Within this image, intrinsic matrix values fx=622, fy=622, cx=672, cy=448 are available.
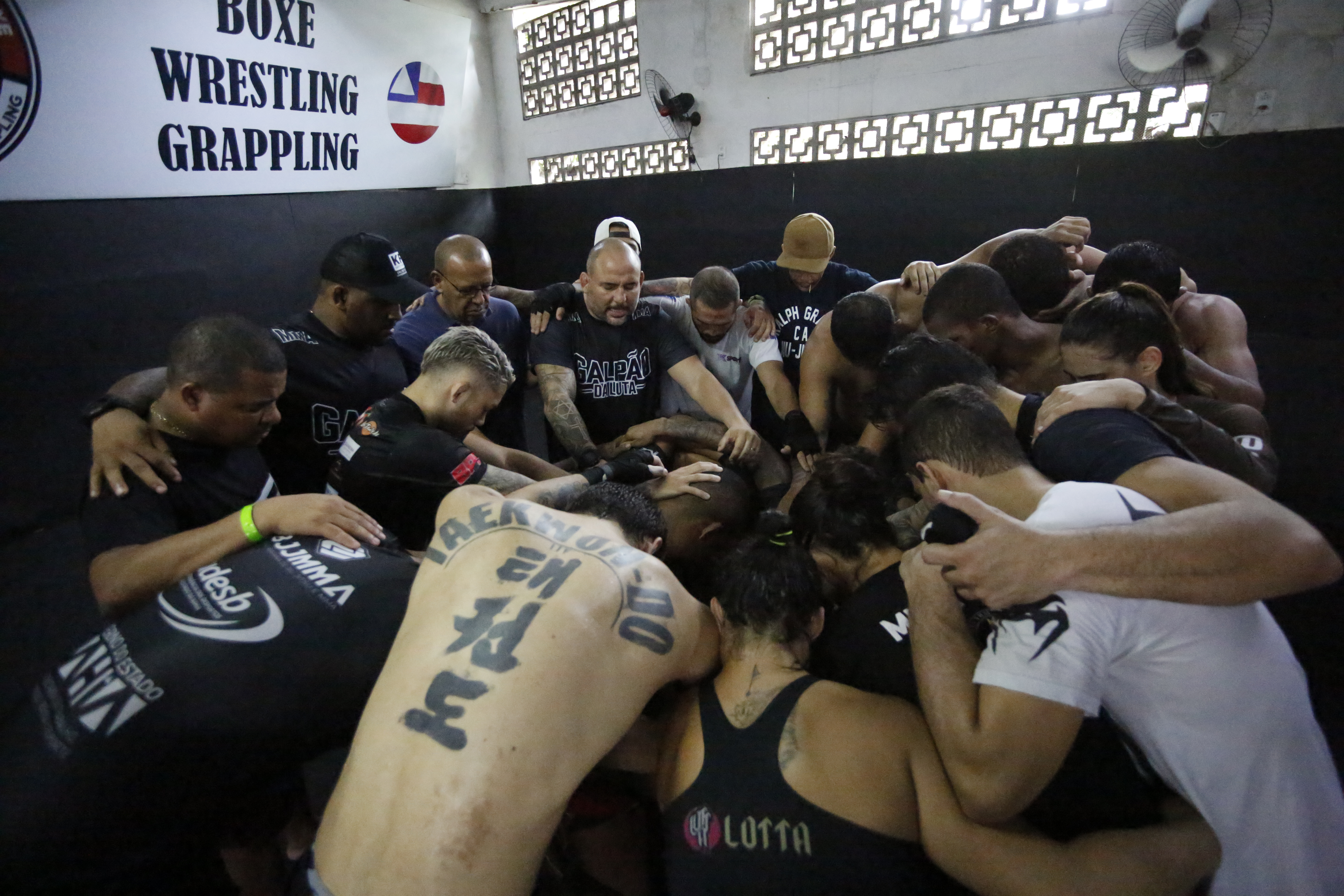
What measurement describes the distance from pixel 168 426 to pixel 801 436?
2.28 m

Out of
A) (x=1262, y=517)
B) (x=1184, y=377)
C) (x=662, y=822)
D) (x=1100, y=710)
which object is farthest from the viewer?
(x=1184, y=377)

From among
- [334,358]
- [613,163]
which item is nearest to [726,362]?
[334,358]

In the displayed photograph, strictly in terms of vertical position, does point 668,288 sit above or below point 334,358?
above

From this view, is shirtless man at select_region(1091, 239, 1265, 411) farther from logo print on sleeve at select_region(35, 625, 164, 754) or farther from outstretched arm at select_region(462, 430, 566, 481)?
logo print on sleeve at select_region(35, 625, 164, 754)

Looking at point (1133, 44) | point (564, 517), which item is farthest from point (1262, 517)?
point (1133, 44)

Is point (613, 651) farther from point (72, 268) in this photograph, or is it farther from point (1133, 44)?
point (1133, 44)

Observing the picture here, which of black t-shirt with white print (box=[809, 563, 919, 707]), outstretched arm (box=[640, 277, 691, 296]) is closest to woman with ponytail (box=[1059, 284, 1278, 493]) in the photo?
black t-shirt with white print (box=[809, 563, 919, 707])

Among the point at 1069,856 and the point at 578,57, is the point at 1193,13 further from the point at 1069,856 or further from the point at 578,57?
the point at 578,57

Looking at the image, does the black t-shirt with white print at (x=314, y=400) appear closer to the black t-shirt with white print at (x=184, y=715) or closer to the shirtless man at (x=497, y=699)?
the black t-shirt with white print at (x=184, y=715)

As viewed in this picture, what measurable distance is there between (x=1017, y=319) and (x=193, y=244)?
478cm

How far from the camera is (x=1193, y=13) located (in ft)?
12.1

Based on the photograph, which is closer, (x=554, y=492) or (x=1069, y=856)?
(x=1069, y=856)

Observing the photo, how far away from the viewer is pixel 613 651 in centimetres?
136

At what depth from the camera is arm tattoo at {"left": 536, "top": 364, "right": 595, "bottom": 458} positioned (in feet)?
9.43
